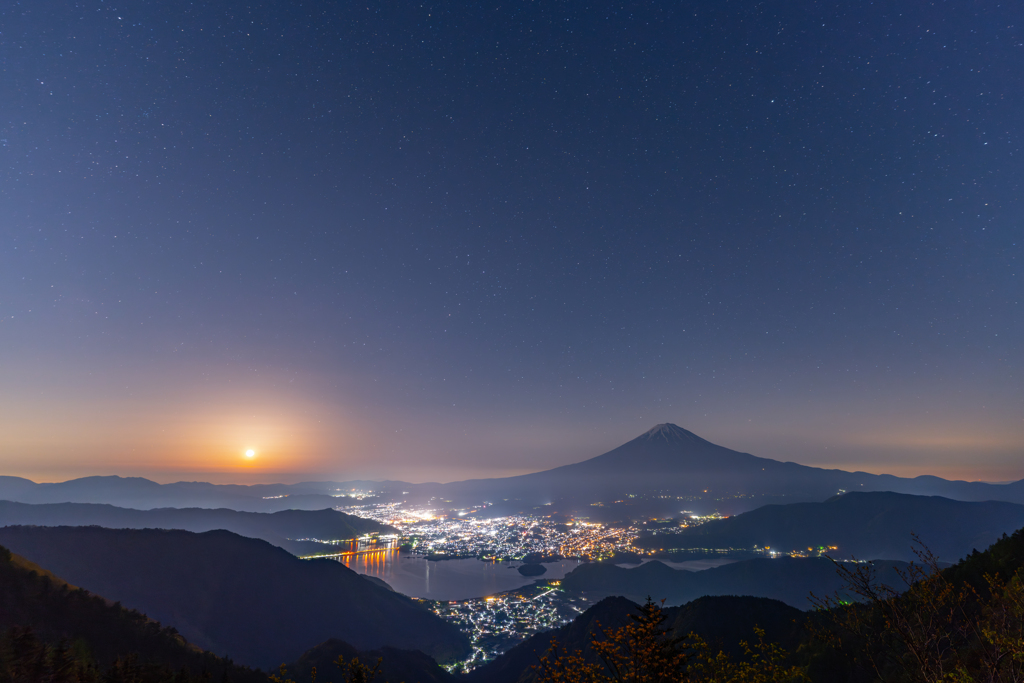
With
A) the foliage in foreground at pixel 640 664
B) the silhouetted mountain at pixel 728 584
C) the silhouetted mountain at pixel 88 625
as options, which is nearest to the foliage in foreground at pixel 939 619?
the foliage in foreground at pixel 640 664

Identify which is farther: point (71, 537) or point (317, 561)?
point (317, 561)

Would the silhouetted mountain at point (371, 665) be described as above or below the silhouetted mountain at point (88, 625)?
below

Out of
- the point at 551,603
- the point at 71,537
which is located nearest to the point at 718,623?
the point at 551,603

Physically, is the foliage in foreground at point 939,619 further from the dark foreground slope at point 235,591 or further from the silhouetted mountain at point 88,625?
the dark foreground slope at point 235,591

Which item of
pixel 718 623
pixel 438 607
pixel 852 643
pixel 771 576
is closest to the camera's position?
pixel 852 643

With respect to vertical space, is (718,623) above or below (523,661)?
above

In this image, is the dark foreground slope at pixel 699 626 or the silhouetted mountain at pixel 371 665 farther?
the dark foreground slope at pixel 699 626

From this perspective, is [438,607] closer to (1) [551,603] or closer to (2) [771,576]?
(1) [551,603]
